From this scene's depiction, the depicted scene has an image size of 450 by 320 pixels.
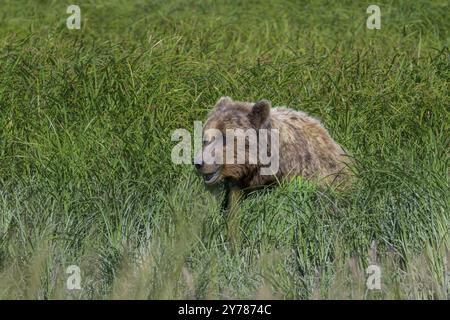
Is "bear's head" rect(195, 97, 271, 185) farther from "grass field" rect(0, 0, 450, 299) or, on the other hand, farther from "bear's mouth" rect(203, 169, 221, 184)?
"grass field" rect(0, 0, 450, 299)

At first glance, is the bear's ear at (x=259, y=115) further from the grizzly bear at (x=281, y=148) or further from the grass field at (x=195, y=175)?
the grass field at (x=195, y=175)

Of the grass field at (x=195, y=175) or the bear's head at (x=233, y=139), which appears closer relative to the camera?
Result: the grass field at (x=195, y=175)

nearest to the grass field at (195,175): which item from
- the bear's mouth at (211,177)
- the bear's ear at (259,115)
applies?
the bear's mouth at (211,177)

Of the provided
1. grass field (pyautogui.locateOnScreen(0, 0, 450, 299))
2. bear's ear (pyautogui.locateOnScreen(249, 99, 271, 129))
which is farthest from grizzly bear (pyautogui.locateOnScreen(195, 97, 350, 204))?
grass field (pyautogui.locateOnScreen(0, 0, 450, 299))

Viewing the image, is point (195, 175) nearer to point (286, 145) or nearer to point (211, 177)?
point (211, 177)

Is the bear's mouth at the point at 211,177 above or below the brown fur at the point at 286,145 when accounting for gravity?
below

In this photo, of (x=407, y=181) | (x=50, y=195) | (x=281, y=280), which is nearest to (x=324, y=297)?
(x=281, y=280)

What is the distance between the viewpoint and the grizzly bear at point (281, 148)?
612 cm

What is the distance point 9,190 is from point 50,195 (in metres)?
0.35

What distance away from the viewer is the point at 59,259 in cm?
571

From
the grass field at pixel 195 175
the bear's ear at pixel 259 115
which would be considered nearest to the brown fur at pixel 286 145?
the bear's ear at pixel 259 115

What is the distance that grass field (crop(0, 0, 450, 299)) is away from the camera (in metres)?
5.46

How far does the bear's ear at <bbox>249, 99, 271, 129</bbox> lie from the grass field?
1.23ft

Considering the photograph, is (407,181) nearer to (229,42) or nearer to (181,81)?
(181,81)
